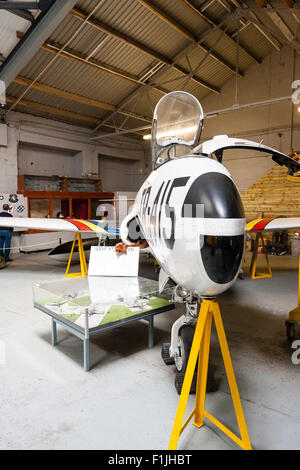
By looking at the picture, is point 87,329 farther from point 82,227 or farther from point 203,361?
point 82,227

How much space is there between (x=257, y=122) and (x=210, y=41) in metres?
4.63

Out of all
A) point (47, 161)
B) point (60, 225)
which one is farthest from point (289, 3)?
point (47, 161)

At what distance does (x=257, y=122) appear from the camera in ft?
47.5

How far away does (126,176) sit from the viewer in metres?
18.6

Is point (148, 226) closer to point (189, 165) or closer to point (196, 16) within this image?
point (189, 165)

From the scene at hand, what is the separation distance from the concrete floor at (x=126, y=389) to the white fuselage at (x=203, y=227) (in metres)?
1.35

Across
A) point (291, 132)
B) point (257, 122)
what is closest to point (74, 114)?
point (257, 122)

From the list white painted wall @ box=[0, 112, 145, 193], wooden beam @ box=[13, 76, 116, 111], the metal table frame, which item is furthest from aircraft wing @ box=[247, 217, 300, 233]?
white painted wall @ box=[0, 112, 145, 193]

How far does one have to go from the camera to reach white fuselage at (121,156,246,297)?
1523mm

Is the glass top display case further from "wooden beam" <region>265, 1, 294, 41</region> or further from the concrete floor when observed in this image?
"wooden beam" <region>265, 1, 294, 41</region>

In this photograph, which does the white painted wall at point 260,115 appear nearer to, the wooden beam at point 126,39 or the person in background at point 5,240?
the wooden beam at point 126,39

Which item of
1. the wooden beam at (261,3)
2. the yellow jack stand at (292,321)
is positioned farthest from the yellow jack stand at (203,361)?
the wooden beam at (261,3)

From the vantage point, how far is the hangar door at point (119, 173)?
17094mm

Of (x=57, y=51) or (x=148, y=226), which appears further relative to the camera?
(x=57, y=51)
